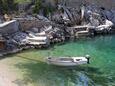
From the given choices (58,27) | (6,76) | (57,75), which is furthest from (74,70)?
(58,27)

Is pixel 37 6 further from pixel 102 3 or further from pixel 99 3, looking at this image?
pixel 102 3

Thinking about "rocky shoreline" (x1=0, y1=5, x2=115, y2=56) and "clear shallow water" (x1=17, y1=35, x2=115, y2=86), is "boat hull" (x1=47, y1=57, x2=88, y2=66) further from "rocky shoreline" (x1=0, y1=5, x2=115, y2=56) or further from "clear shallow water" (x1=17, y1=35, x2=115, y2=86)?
"rocky shoreline" (x1=0, y1=5, x2=115, y2=56)

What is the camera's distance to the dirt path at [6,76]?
3167cm

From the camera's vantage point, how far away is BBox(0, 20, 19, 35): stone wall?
152ft

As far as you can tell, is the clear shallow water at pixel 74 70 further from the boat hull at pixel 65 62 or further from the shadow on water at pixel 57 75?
the boat hull at pixel 65 62

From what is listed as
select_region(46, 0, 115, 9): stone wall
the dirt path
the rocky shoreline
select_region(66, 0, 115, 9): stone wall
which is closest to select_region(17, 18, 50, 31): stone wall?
the rocky shoreline

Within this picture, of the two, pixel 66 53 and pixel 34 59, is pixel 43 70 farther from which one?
pixel 66 53

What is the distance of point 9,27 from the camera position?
47.4 meters

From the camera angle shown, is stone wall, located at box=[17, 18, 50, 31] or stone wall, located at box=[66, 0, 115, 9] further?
stone wall, located at box=[66, 0, 115, 9]

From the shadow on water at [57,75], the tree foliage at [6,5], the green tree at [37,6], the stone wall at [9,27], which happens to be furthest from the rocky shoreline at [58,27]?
the shadow on water at [57,75]

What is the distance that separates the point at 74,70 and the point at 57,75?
110 inches

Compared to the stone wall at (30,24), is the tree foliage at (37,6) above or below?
above

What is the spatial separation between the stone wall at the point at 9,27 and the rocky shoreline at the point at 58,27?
148 mm

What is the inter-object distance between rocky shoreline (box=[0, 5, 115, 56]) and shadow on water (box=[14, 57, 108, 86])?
6218 millimetres
